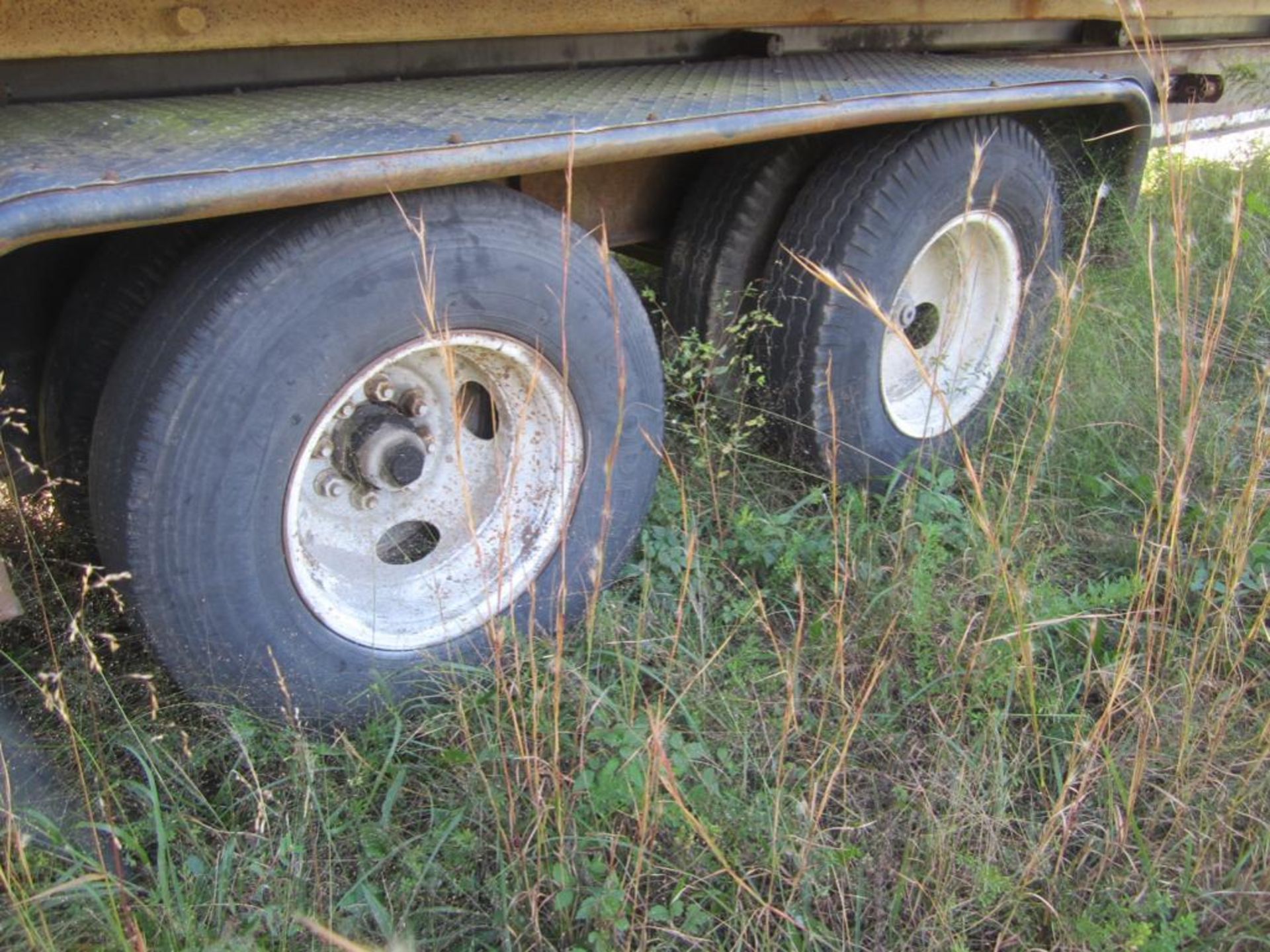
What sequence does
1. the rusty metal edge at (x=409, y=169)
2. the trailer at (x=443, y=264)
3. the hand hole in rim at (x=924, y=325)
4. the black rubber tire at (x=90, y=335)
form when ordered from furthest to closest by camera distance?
the hand hole in rim at (x=924, y=325) → the black rubber tire at (x=90, y=335) → the trailer at (x=443, y=264) → the rusty metal edge at (x=409, y=169)

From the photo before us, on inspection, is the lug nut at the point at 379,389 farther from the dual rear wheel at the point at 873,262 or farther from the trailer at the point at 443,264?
the dual rear wheel at the point at 873,262

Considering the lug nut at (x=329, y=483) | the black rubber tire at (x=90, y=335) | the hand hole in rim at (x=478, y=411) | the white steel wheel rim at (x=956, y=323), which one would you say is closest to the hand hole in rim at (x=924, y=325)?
the white steel wheel rim at (x=956, y=323)

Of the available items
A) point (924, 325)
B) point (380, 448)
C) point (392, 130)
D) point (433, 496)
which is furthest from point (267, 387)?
point (924, 325)

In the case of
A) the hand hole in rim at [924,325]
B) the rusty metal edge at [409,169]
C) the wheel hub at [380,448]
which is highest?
the rusty metal edge at [409,169]

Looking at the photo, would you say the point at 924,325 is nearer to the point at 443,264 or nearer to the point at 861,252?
the point at 861,252

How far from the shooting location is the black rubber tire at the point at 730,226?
8.26 ft

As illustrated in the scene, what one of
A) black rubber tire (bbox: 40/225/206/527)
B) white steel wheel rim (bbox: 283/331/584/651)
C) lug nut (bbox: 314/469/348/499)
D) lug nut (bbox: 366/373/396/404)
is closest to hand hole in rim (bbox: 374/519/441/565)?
white steel wheel rim (bbox: 283/331/584/651)

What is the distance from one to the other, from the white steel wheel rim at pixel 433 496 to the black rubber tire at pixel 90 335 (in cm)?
40

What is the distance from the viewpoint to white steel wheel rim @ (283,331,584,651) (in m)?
1.96

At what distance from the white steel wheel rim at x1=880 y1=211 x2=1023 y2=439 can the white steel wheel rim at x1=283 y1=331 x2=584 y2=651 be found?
1.08 m

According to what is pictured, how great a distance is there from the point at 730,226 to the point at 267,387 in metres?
1.24

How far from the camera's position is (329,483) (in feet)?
6.62

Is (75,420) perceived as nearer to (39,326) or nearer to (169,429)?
(39,326)

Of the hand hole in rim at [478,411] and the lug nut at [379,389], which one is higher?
the lug nut at [379,389]
